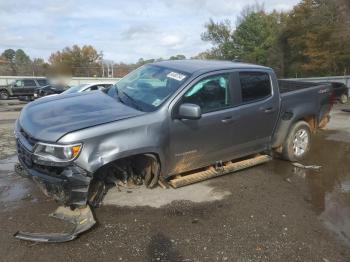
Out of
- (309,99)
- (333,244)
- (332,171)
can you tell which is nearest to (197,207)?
(333,244)

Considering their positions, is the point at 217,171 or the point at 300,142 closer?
the point at 217,171

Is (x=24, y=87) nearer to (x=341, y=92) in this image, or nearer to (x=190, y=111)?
(x=341, y=92)

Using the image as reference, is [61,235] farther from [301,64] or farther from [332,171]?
[301,64]

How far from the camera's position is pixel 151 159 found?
511 centimetres

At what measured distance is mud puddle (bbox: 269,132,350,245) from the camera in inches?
195

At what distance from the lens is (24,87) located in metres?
28.8

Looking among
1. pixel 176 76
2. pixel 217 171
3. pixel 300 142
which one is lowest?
pixel 217 171

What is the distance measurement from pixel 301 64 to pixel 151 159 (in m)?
42.5

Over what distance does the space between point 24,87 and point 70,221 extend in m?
26.6

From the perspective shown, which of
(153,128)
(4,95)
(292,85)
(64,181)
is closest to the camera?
(64,181)

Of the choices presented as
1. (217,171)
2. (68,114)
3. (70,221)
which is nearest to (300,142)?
(217,171)

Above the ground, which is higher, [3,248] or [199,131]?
[199,131]

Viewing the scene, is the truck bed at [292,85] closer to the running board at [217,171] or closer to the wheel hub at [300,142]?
the wheel hub at [300,142]

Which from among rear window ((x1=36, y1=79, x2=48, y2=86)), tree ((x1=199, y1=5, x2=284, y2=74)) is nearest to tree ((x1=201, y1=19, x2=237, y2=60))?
tree ((x1=199, y1=5, x2=284, y2=74))
